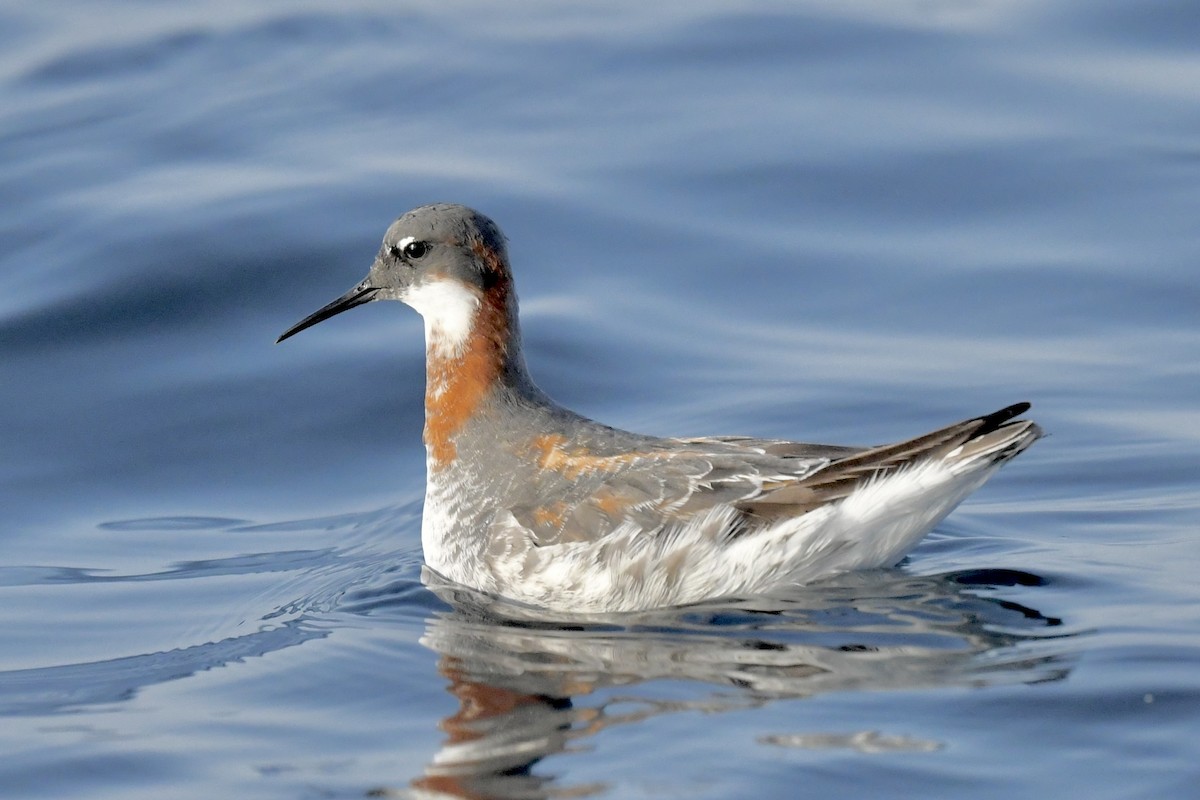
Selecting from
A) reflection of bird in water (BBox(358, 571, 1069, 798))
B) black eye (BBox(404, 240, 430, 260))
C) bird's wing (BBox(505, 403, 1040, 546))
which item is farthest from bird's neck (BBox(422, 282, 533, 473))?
reflection of bird in water (BBox(358, 571, 1069, 798))

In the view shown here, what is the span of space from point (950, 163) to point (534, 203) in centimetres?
297

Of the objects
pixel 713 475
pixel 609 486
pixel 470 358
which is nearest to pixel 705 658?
pixel 713 475

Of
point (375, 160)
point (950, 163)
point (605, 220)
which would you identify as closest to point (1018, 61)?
point (950, 163)

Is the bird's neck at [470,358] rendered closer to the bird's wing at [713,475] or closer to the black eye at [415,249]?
the black eye at [415,249]

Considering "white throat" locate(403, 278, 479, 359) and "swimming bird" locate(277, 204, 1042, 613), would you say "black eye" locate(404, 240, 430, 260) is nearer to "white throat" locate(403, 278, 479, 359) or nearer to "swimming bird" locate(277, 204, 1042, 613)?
"swimming bird" locate(277, 204, 1042, 613)

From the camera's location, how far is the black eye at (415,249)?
823 cm

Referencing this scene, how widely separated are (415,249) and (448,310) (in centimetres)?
32

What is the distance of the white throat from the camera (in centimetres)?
823

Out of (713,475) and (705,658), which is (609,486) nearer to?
(713,475)

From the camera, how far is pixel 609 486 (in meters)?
7.59

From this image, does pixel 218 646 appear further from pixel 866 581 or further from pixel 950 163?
pixel 950 163

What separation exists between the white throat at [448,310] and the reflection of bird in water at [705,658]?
4.21 ft

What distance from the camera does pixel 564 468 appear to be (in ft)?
25.5

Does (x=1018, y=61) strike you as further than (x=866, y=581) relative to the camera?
Yes
